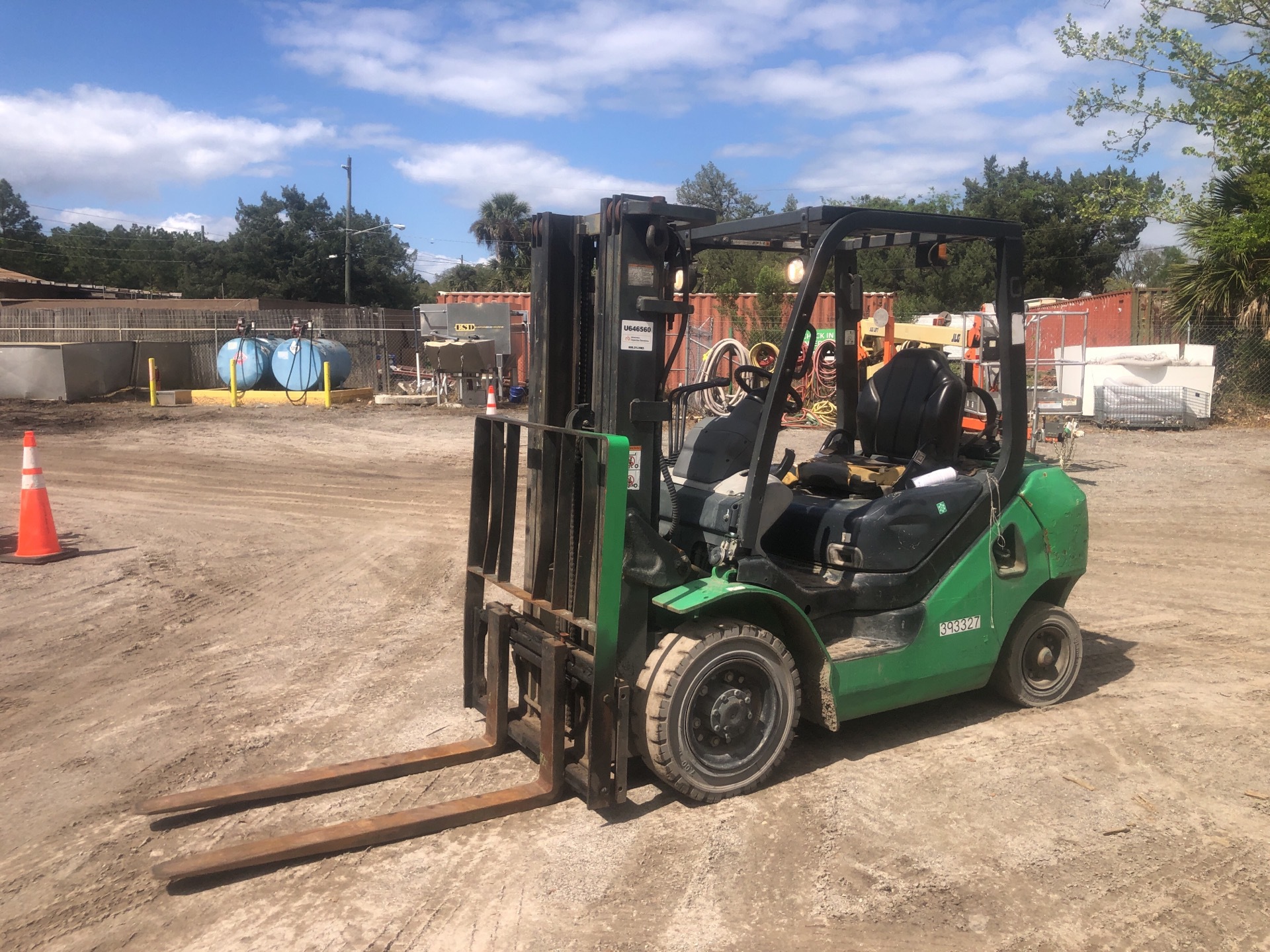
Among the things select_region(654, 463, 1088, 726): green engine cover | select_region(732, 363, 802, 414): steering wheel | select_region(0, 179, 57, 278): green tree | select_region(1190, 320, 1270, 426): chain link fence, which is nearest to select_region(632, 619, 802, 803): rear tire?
select_region(654, 463, 1088, 726): green engine cover

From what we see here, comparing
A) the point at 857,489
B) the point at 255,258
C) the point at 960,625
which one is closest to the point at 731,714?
the point at 960,625

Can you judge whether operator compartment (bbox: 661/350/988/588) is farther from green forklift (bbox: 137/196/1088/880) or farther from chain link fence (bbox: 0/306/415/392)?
chain link fence (bbox: 0/306/415/392)

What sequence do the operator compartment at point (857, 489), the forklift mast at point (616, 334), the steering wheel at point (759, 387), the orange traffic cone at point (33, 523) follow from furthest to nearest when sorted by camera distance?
the orange traffic cone at point (33, 523) < the operator compartment at point (857, 489) < the steering wheel at point (759, 387) < the forklift mast at point (616, 334)

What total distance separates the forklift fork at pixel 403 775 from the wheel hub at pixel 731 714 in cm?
66

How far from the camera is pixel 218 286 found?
203 ft

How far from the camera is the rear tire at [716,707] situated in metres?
4.19

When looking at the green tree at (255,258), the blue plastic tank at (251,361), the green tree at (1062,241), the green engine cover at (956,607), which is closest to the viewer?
the green engine cover at (956,607)

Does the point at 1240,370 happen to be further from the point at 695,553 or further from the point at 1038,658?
the point at 695,553

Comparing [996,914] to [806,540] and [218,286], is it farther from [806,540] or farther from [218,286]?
[218,286]

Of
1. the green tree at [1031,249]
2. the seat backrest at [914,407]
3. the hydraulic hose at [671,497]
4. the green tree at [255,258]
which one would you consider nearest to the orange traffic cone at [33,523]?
the hydraulic hose at [671,497]

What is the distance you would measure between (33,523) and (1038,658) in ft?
25.7

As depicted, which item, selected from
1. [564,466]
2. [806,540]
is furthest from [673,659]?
[806,540]

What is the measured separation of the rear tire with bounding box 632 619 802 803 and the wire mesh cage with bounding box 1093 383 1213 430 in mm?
17985

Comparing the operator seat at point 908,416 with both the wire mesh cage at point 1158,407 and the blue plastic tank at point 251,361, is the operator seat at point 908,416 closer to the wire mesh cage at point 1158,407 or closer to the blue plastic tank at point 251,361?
the wire mesh cage at point 1158,407
